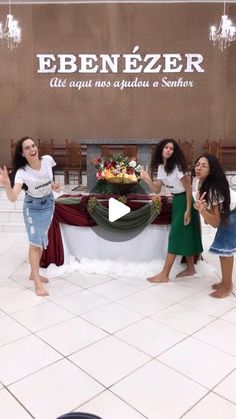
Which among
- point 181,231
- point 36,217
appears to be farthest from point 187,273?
point 36,217

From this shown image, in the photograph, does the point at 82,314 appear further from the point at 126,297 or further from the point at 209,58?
the point at 209,58

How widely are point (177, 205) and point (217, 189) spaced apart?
54cm

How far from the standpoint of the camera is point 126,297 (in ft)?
10.6

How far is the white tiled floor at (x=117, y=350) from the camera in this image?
→ 192 centimetres

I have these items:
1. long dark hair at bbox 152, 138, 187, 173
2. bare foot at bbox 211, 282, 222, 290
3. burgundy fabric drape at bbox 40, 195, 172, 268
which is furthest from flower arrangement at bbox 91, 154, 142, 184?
bare foot at bbox 211, 282, 222, 290

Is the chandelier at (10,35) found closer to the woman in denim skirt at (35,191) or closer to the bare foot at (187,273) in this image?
the woman in denim skirt at (35,191)

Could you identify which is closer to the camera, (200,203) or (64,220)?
(200,203)

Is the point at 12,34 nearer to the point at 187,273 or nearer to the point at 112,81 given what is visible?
the point at 112,81

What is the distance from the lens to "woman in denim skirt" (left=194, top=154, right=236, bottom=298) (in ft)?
9.96

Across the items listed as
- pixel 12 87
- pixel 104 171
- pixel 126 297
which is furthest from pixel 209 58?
pixel 126 297

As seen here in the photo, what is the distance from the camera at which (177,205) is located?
3.49 metres

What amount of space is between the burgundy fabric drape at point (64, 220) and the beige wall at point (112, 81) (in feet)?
17.1
